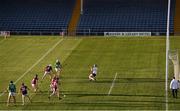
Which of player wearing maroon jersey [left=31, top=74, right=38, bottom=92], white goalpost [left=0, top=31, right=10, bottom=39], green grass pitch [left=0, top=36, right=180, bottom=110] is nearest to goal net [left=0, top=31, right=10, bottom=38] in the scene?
white goalpost [left=0, top=31, right=10, bottom=39]

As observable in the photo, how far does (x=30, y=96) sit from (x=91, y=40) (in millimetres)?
22890

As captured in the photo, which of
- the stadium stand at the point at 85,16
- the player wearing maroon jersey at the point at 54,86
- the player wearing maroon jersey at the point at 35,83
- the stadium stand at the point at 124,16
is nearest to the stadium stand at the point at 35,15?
the stadium stand at the point at 85,16

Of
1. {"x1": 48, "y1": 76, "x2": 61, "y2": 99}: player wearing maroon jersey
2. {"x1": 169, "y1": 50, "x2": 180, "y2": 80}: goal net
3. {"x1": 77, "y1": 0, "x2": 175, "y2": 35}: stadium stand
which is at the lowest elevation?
{"x1": 48, "y1": 76, "x2": 61, "y2": 99}: player wearing maroon jersey

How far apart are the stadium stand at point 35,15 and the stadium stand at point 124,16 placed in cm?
265

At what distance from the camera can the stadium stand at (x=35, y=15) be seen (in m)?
65.0

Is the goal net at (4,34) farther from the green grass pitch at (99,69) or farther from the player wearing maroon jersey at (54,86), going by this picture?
the player wearing maroon jersey at (54,86)

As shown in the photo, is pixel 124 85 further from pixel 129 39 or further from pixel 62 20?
pixel 62 20

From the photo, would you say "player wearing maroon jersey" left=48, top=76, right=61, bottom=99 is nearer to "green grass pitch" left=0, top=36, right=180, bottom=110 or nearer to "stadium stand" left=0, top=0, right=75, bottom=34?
"green grass pitch" left=0, top=36, right=180, bottom=110

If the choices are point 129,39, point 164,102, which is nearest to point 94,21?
point 129,39

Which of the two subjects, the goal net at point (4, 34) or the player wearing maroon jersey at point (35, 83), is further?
the goal net at point (4, 34)

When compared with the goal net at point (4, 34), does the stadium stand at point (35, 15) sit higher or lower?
higher

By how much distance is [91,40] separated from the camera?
57875mm

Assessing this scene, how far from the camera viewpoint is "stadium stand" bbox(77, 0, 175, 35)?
63.3 metres

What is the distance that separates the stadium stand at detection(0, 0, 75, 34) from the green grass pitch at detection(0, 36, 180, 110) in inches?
187
